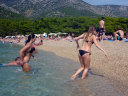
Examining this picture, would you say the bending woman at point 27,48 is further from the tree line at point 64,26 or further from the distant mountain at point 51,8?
the distant mountain at point 51,8

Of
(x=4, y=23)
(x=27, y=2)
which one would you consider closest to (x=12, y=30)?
(x=4, y=23)

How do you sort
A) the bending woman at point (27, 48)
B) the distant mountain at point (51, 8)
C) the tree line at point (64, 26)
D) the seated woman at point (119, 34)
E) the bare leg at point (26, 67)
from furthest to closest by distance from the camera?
the distant mountain at point (51, 8) → the tree line at point (64, 26) → the seated woman at point (119, 34) → the bare leg at point (26, 67) → the bending woman at point (27, 48)

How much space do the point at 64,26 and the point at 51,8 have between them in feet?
277

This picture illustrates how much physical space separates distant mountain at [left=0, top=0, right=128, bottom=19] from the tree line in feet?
178

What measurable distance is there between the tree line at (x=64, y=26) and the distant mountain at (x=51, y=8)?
178 feet

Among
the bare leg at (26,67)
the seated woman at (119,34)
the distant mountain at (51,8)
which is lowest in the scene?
the bare leg at (26,67)

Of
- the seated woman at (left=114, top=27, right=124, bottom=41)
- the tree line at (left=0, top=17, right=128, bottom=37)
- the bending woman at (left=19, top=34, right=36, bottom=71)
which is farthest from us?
the tree line at (left=0, top=17, right=128, bottom=37)

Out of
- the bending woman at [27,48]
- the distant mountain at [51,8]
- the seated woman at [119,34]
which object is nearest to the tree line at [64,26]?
the seated woman at [119,34]

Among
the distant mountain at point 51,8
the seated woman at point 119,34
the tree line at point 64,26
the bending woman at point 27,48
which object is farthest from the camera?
the distant mountain at point 51,8

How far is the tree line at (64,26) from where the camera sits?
4227cm

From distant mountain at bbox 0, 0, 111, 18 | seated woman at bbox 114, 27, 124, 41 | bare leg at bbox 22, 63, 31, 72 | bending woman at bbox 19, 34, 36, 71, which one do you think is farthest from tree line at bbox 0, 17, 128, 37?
distant mountain at bbox 0, 0, 111, 18

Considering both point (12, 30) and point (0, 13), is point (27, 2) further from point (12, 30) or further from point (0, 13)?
point (12, 30)

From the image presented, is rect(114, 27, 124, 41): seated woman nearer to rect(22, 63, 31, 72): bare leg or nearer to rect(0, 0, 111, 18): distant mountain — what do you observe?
rect(22, 63, 31, 72): bare leg

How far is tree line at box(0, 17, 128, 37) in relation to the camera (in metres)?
42.3
